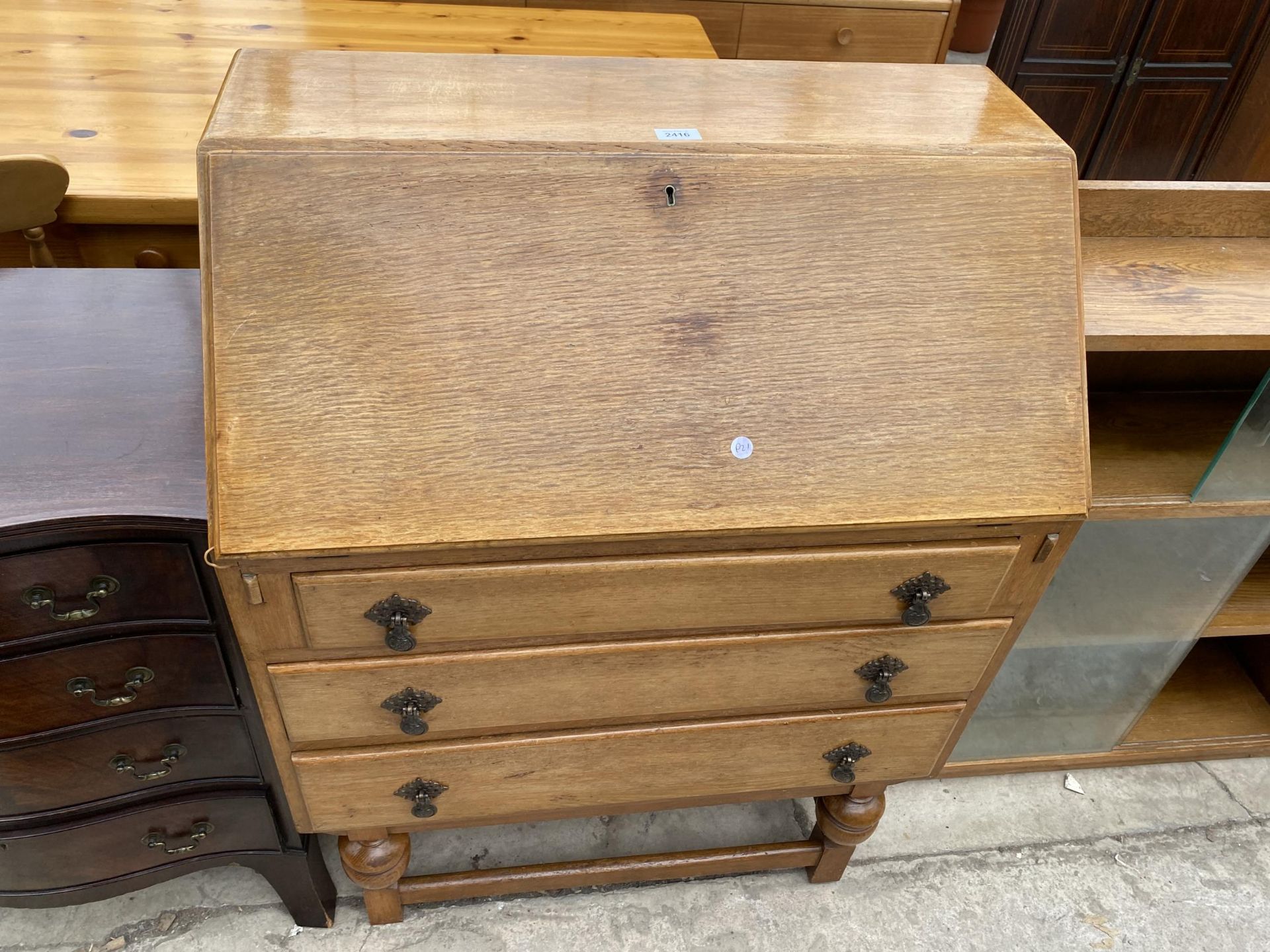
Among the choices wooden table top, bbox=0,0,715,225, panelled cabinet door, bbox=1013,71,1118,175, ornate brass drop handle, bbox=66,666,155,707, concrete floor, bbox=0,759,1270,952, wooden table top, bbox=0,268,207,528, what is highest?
wooden table top, bbox=0,0,715,225

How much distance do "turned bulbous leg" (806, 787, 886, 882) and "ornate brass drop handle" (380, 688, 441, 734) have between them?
0.85m

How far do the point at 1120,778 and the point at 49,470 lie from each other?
7.55ft

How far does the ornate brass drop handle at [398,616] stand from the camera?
112cm

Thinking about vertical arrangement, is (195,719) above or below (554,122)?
below

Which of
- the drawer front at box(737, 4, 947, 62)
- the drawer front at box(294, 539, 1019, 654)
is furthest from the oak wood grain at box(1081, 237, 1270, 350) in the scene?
the drawer front at box(737, 4, 947, 62)

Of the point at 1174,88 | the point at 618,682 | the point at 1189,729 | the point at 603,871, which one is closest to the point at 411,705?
the point at 618,682

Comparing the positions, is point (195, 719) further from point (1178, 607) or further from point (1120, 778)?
point (1120, 778)

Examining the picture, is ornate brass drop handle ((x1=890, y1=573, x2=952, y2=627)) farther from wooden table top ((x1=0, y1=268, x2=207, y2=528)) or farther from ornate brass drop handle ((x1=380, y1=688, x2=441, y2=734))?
wooden table top ((x1=0, y1=268, x2=207, y2=528))

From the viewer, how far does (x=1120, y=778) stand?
7.01 ft

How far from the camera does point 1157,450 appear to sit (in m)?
1.63

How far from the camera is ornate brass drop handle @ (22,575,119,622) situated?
113 centimetres

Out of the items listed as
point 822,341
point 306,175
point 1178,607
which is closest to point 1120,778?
point 1178,607

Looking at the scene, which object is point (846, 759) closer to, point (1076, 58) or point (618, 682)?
point (618, 682)

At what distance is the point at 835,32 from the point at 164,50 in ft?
6.95
